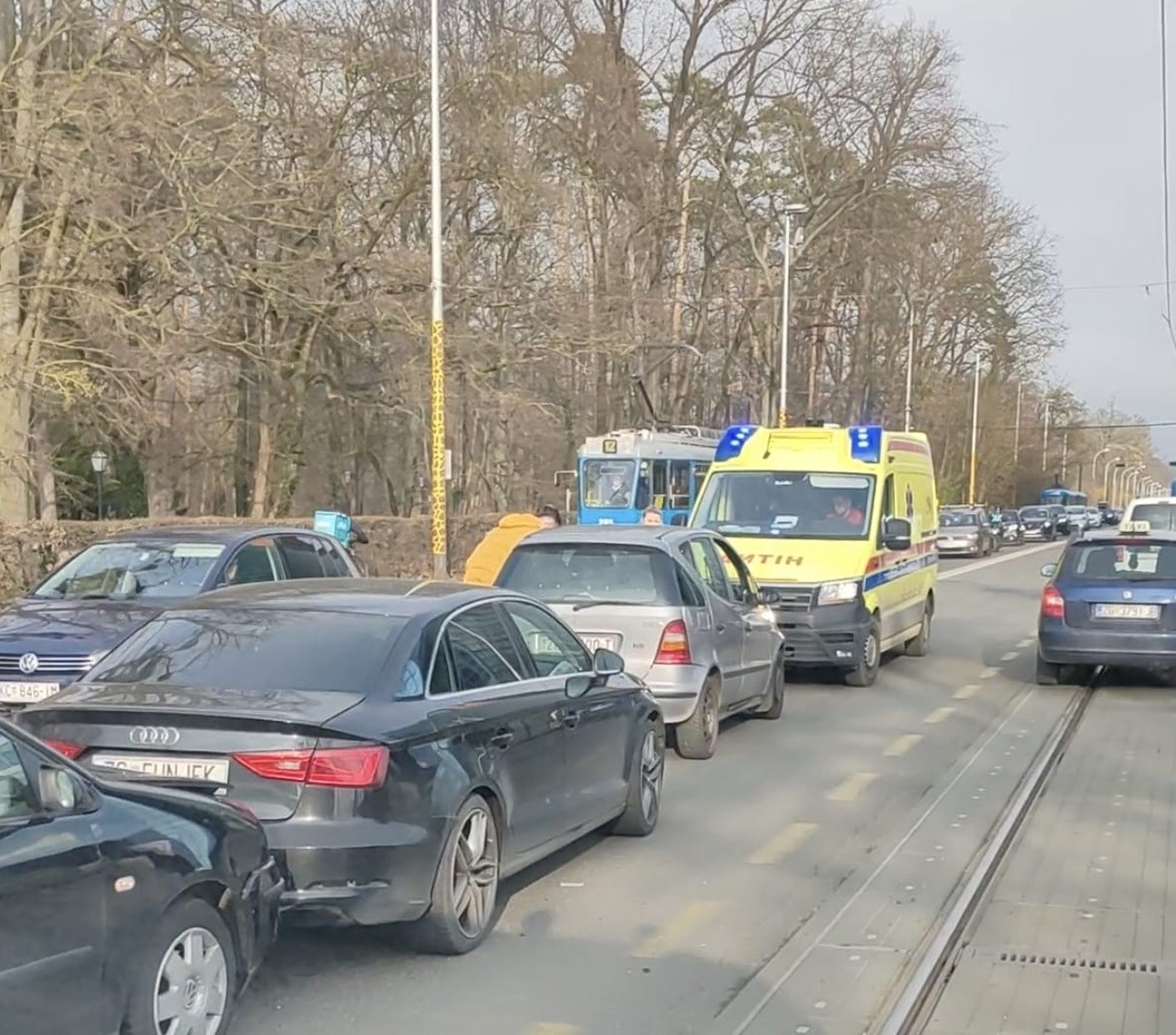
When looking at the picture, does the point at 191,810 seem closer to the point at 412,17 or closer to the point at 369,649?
the point at 369,649

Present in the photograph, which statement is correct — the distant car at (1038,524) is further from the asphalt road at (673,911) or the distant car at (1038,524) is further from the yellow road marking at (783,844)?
the yellow road marking at (783,844)

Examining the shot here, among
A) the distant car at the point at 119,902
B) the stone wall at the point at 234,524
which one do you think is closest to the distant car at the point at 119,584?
the stone wall at the point at 234,524

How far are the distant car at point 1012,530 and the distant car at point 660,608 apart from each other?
49162 mm

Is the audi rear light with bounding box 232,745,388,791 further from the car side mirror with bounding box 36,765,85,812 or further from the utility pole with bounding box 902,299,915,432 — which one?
the utility pole with bounding box 902,299,915,432

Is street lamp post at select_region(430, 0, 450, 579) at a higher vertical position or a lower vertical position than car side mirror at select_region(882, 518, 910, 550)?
higher

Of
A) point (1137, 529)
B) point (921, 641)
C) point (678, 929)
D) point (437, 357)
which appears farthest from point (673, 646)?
point (437, 357)

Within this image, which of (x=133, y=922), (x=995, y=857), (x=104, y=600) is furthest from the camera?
(x=104, y=600)

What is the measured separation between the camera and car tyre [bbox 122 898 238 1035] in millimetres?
4391

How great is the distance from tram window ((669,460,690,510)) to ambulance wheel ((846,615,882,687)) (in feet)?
58.9

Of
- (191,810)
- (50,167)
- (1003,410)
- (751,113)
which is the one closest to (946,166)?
(751,113)

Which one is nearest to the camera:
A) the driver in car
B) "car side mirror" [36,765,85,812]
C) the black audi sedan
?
"car side mirror" [36,765,85,812]

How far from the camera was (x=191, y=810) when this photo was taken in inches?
189

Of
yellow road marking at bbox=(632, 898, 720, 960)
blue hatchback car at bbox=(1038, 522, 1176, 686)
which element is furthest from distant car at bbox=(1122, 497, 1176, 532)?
yellow road marking at bbox=(632, 898, 720, 960)

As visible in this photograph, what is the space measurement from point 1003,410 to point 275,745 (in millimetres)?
79067
